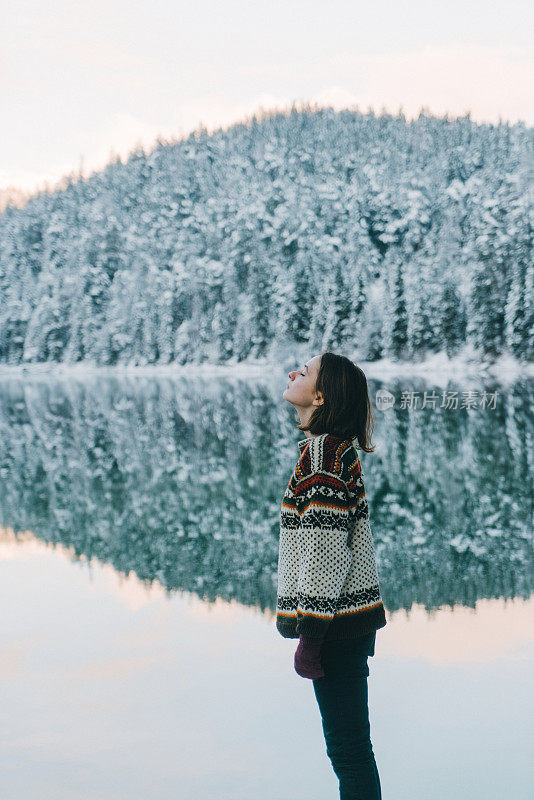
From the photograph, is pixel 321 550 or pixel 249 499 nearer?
pixel 321 550

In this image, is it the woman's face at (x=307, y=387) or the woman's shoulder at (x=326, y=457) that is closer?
the woman's shoulder at (x=326, y=457)

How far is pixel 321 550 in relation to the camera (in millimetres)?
2707

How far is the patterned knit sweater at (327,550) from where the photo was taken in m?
2.71

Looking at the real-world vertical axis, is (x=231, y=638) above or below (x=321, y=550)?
below

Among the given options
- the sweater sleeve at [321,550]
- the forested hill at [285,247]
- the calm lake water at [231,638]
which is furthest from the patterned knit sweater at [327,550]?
the forested hill at [285,247]

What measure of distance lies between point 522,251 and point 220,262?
100 feet

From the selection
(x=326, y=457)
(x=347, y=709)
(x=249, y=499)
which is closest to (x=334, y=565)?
(x=326, y=457)

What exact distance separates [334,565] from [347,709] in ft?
1.56

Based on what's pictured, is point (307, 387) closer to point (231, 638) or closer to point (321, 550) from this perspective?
point (321, 550)

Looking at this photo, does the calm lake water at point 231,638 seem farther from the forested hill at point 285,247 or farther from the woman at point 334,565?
the forested hill at point 285,247

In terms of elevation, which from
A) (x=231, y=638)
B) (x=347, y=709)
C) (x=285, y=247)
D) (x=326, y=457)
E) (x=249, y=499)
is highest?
(x=285, y=247)

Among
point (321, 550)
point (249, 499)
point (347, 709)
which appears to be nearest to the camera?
point (321, 550)

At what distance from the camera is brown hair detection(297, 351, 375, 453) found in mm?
2859

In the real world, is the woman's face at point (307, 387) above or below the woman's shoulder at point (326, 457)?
above
